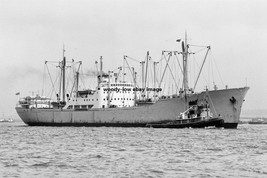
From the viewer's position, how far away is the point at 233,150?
32969 millimetres

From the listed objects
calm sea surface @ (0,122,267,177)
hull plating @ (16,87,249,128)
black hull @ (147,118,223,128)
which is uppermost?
hull plating @ (16,87,249,128)

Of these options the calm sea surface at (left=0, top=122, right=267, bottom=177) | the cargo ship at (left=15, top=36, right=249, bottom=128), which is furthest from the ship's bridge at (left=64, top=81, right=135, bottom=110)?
the calm sea surface at (left=0, top=122, right=267, bottom=177)

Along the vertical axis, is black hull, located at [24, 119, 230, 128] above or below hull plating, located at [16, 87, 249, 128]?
below

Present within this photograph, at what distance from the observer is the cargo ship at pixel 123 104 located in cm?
6366

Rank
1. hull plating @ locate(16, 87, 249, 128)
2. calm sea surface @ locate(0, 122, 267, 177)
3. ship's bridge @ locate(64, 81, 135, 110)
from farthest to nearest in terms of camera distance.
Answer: ship's bridge @ locate(64, 81, 135, 110) < hull plating @ locate(16, 87, 249, 128) < calm sea surface @ locate(0, 122, 267, 177)

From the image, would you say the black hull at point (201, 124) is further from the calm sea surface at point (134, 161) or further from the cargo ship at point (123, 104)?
the calm sea surface at point (134, 161)

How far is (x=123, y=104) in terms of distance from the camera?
3196 inches

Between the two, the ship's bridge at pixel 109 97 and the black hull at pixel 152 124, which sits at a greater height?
the ship's bridge at pixel 109 97

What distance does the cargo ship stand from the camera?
63.7 meters

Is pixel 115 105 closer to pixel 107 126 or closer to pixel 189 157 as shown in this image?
pixel 107 126

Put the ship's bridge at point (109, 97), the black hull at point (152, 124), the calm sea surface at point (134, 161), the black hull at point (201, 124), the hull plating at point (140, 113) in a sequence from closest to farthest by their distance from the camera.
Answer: the calm sea surface at point (134, 161) < the black hull at point (201, 124) < the black hull at point (152, 124) < the hull plating at point (140, 113) < the ship's bridge at point (109, 97)

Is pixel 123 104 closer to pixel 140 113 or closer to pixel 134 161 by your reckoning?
pixel 140 113

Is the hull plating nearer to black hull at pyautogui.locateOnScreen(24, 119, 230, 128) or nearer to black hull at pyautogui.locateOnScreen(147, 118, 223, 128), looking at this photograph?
black hull at pyautogui.locateOnScreen(24, 119, 230, 128)

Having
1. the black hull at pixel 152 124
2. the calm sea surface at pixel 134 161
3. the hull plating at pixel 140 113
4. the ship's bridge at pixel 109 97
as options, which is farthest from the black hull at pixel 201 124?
the calm sea surface at pixel 134 161
